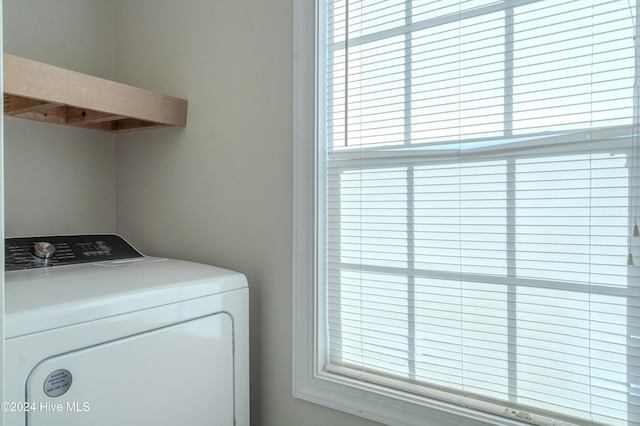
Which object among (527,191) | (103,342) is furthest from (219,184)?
(527,191)

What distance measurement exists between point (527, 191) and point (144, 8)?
4.99ft

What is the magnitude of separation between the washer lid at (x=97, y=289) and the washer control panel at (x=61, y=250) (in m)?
0.05

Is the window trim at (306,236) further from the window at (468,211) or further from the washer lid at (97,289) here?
the washer lid at (97,289)

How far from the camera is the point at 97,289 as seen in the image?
1.00 m

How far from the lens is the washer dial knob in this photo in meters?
1.25

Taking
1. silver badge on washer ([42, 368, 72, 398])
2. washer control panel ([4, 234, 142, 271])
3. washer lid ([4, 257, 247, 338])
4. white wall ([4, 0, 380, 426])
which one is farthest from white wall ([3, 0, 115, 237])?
silver badge on washer ([42, 368, 72, 398])

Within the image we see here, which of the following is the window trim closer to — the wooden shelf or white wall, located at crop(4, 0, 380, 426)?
white wall, located at crop(4, 0, 380, 426)

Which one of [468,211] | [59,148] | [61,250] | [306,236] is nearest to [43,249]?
[61,250]

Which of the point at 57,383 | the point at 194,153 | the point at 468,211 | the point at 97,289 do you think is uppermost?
the point at 194,153

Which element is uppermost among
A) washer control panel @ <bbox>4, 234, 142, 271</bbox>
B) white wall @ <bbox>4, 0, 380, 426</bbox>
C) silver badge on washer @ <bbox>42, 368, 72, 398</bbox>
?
white wall @ <bbox>4, 0, 380, 426</bbox>

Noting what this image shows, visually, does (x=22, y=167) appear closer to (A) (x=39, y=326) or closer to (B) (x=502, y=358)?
(A) (x=39, y=326)

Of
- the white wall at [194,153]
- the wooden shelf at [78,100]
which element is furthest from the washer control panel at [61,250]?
the wooden shelf at [78,100]

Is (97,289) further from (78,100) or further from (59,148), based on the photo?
(59,148)

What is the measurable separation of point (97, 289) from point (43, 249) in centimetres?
39
